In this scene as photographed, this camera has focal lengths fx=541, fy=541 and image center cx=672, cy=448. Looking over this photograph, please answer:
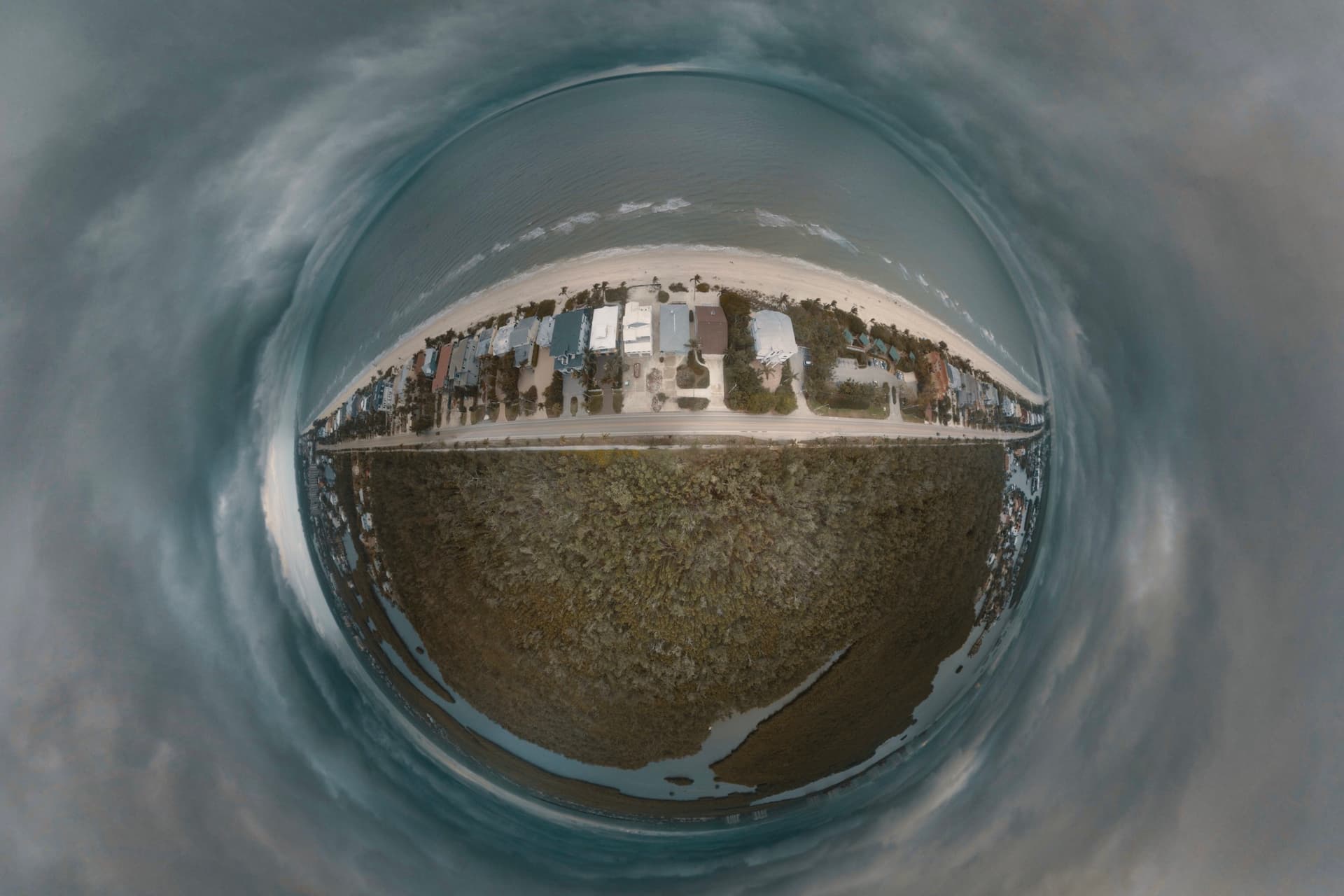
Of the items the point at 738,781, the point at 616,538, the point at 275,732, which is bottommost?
the point at 738,781

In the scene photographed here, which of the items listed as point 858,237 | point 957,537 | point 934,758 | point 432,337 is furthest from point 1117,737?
point 432,337

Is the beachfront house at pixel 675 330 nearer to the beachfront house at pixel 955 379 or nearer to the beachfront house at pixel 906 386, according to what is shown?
the beachfront house at pixel 906 386

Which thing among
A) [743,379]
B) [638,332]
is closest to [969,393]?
[743,379]

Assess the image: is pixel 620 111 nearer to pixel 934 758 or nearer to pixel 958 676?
pixel 958 676

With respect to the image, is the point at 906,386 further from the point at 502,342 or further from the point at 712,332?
the point at 502,342

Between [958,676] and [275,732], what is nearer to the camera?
[275,732]
